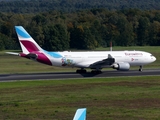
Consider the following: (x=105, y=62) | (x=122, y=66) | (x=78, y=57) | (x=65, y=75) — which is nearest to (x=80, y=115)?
(x=65, y=75)

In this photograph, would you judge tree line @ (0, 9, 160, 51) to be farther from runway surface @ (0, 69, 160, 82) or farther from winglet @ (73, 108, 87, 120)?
winglet @ (73, 108, 87, 120)

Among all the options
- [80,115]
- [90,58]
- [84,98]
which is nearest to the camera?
[80,115]

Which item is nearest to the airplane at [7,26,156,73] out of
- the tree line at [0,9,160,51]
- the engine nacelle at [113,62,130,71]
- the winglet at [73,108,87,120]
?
the engine nacelle at [113,62,130,71]

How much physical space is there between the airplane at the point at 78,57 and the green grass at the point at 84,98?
457 cm

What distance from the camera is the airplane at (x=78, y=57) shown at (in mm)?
58844

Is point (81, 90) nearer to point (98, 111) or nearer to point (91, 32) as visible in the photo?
point (98, 111)

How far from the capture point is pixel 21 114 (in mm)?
34625

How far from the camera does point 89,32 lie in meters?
125

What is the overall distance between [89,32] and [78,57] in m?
64.2

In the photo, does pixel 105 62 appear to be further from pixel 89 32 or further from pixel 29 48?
pixel 89 32

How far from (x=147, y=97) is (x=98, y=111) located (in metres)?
8.21

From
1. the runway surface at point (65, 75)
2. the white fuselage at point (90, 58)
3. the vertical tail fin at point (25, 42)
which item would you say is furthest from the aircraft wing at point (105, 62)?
the vertical tail fin at point (25, 42)

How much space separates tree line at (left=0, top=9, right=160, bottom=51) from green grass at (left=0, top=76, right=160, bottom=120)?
215 feet

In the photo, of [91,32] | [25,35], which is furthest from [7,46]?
[25,35]
